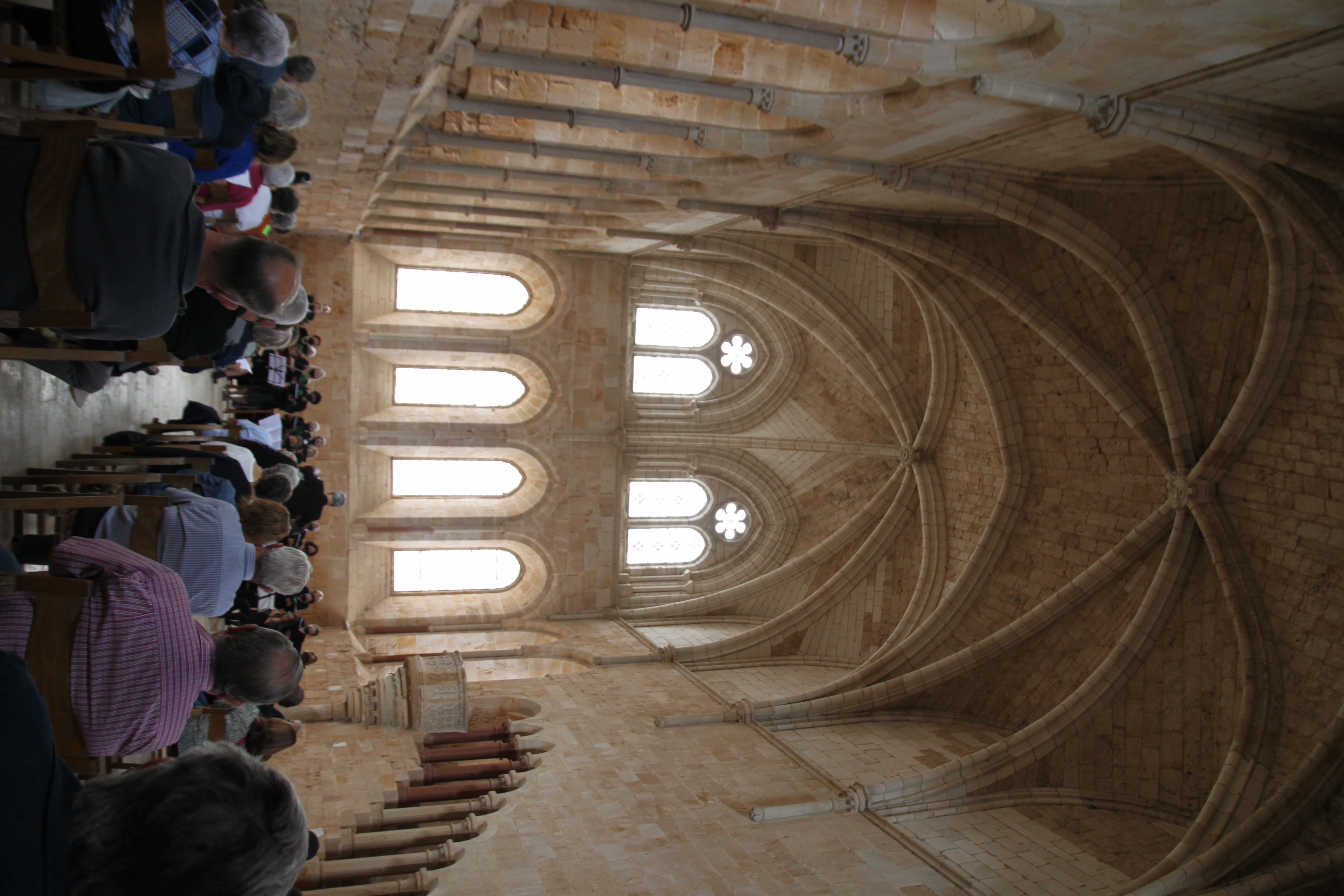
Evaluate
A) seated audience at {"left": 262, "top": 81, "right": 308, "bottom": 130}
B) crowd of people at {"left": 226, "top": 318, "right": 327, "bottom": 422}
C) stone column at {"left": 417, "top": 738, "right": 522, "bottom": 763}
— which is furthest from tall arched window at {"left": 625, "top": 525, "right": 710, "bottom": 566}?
seated audience at {"left": 262, "top": 81, "right": 308, "bottom": 130}

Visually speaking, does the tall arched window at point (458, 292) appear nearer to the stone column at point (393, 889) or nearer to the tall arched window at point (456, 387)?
the tall arched window at point (456, 387)

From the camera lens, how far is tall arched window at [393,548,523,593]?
13250 millimetres

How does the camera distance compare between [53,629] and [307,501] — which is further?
[307,501]

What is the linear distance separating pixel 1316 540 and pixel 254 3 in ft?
28.7

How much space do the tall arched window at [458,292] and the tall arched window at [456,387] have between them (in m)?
0.93

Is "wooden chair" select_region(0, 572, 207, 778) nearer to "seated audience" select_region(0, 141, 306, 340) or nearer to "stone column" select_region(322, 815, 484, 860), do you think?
"seated audience" select_region(0, 141, 306, 340)

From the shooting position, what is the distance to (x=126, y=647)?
277 cm

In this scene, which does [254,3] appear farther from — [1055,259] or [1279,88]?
[1055,259]

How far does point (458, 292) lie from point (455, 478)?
9.48ft

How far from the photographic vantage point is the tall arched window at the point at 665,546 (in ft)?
47.6

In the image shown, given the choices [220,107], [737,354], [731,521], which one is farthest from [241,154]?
[731,521]

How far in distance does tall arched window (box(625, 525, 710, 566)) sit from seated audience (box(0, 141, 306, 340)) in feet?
37.9

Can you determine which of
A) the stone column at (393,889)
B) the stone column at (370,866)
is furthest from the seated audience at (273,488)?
the stone column at (393,889)

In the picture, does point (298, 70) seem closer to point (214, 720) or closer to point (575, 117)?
point (575, 117)
